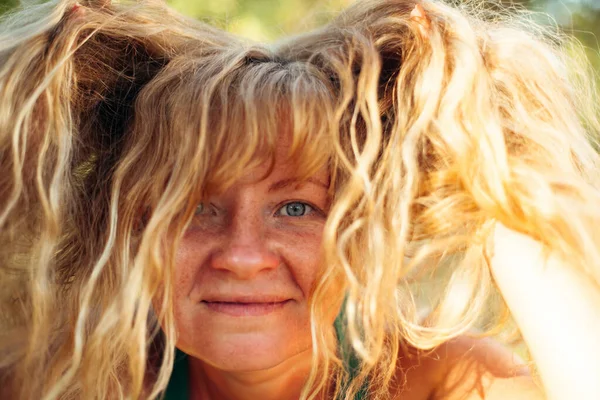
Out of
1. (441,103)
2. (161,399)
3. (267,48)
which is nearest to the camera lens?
(441,103)

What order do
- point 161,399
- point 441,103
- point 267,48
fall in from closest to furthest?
point 441,103 < point 267,48 < point 161,399

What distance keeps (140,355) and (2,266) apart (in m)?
0.37

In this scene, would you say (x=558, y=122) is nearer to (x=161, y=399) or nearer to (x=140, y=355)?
(x=140, y=355)

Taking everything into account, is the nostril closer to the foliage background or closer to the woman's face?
the woman's face

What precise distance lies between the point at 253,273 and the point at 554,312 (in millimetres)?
471

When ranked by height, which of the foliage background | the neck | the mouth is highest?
the foliage background

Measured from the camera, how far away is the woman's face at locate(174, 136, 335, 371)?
4.23 feet

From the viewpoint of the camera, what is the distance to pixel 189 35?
1414 mm

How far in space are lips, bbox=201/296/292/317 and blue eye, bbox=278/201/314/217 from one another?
14cm

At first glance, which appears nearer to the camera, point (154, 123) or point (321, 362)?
point (154, 123)

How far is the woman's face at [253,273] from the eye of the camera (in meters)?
1.29

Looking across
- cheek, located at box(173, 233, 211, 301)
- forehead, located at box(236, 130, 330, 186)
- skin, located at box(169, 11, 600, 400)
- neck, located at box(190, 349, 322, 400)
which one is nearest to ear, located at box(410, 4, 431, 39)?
skin, located at box(169, 11, 600, 400)

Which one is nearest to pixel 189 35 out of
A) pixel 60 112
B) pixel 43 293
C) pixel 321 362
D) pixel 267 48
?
pixel 267 48

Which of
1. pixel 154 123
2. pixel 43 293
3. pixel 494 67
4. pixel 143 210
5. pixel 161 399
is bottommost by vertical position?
pixel 161 399
